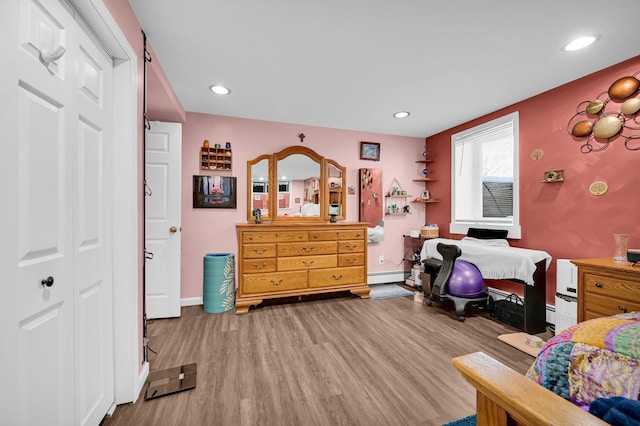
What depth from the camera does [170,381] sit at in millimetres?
1759

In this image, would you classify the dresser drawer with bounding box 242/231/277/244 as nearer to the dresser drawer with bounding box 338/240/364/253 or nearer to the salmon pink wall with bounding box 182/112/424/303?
the salmon pink wall with bounding box 182/112/424/303

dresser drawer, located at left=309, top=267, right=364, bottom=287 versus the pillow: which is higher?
the pillow

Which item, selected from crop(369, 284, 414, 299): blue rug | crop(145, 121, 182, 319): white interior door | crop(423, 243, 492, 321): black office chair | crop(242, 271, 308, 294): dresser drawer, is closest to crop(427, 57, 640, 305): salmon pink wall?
crop(423, 243, 492, 321): black office chair

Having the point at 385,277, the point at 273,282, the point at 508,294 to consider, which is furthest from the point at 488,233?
the point at 273,282

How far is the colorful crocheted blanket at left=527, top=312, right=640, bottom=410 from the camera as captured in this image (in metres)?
0.68

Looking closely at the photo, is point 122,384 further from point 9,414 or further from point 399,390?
point 399,390

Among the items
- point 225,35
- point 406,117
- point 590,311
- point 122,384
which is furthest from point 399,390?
point 406,117

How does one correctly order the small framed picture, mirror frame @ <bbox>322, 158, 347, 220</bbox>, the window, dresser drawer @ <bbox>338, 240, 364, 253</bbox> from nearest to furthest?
the window → dresser drawer @ <bbox>338, 240, 364, 253</bbox> → mirror frame @ <bbox>322, 158, 347, 220</bbox> → the small framed picture

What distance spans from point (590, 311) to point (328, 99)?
2929 millimetres

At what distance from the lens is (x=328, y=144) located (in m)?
3.83

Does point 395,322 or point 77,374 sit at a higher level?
point 77,374

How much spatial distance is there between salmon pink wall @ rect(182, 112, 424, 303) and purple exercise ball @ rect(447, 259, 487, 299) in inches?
53.9

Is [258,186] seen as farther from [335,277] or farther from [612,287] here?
[612,287]

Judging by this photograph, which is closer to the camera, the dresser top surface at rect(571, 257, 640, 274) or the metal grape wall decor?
the dresser top surface at rect(571, 257, 640, 274)
